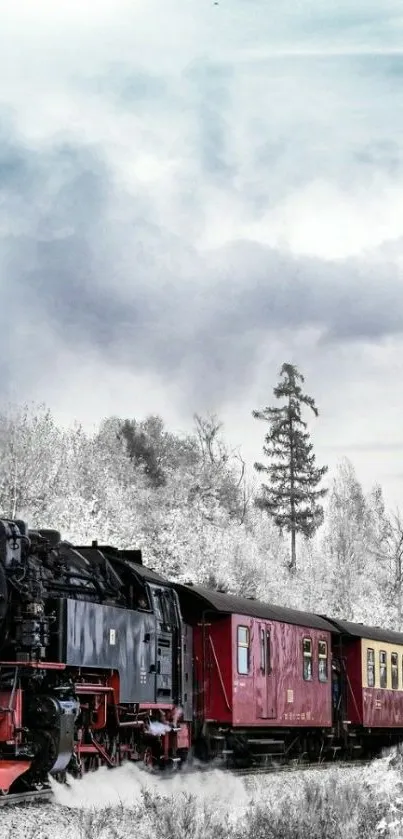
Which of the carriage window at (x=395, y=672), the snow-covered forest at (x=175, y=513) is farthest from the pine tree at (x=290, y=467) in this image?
the carriage window at (x=395, y=672)

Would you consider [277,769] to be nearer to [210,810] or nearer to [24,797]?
[24,797]

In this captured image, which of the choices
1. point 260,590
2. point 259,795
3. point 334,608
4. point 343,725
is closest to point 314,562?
point 334,608

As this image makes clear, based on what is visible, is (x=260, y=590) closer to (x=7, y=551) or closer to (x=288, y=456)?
(x=288, y=456)

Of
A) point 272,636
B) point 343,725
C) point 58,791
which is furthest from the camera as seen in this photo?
point 343,725

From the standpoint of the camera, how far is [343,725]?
1098 inches

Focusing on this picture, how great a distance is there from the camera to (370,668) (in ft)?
96.2

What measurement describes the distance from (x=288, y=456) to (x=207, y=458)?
379 inches

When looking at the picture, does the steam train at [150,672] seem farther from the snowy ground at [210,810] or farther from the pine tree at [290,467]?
the pine tree at [290,467]

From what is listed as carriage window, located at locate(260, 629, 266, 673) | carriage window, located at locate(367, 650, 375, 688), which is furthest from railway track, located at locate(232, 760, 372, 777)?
carriage window, located at locate(367, 650, 375, 688)

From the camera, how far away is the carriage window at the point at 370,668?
29.2 m

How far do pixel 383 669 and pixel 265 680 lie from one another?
821 cm

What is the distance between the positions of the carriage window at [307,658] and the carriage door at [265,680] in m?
2.16

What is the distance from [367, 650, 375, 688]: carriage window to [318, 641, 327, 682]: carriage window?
258 centimetres

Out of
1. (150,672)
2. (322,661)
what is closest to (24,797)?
(150,672)
